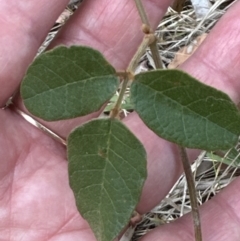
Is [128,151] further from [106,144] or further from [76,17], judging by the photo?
[76,17]

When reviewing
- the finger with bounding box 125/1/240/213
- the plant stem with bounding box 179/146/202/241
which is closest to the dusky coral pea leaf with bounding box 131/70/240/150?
the plant stem with bounding box 179/146/202/241

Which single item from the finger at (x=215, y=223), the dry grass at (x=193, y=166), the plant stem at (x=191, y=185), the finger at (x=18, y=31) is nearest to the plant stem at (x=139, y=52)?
the plant stem at (x=191, y=185)

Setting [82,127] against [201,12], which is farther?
[201,12]

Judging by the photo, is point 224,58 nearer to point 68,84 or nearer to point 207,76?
point 207,76

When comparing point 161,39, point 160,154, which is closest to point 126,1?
point 160,154

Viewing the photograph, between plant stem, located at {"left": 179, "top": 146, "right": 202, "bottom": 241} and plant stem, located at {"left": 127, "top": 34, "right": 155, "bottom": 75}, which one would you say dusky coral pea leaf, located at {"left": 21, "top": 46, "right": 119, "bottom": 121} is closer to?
plant stem, located at {"left": 127, "top": 34, "right": 155, "bottom": 75}

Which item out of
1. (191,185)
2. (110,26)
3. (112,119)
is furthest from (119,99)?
(110,26)
